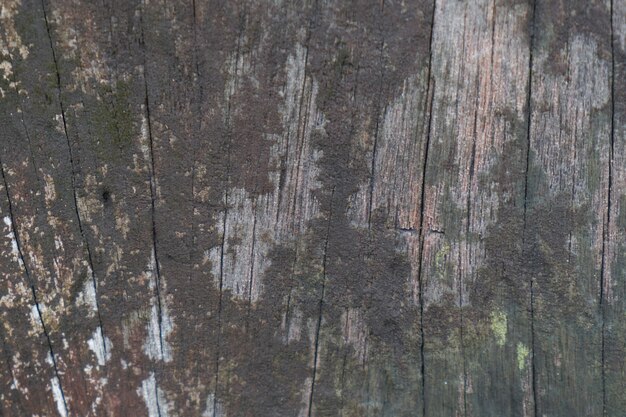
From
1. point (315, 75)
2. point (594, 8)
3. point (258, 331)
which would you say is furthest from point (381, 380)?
point (594, 8)

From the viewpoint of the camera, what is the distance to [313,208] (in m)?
2.54

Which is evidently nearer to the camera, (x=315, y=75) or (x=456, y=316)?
(x=315, y=75)

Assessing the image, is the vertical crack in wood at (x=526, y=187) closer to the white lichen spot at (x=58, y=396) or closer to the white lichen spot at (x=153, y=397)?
the white lichen spot at (x=153, y=397)

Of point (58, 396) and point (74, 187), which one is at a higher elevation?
point (74, 187)

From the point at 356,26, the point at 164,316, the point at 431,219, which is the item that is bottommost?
the point at 164,316

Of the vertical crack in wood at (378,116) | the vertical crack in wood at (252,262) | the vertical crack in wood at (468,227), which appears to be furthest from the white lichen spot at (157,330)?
the vertical crack in wood at (468,227)

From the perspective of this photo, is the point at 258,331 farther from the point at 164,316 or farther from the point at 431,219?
the point at 431,219

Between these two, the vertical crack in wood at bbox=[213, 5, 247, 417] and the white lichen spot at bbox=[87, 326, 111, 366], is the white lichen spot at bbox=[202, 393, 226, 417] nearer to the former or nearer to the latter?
the vertical crack in wood at bbox=[213, 5, 247, 417]

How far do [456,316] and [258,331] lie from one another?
94 centimetres

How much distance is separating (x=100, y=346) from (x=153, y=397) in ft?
1.16

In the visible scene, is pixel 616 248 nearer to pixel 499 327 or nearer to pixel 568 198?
pixel 568 198

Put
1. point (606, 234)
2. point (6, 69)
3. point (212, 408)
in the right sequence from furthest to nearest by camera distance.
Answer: point (212, 408) → point (606, 234) → point (6, 69)

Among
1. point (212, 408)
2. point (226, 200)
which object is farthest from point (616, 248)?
point (212, 408)

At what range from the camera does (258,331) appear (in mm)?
2629
